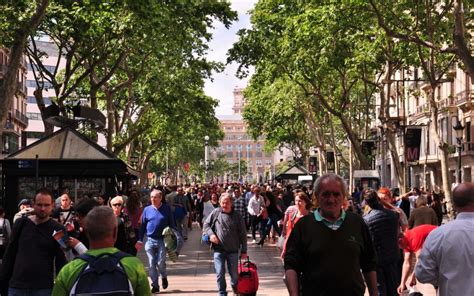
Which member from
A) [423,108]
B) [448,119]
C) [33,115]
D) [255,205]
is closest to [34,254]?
[255,205]

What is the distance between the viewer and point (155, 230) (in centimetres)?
1287

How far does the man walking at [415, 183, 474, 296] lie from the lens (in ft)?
17.6

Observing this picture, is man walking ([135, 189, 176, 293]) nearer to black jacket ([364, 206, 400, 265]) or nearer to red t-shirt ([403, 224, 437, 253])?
black jacket ([364, 206, 400, 265])

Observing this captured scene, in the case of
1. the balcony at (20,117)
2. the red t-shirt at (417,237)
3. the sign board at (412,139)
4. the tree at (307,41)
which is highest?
the balcony at (20,117)

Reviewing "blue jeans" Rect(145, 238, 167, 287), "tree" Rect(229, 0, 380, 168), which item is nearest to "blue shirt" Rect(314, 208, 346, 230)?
"blue jeans" Rect(145, 238, 167, 287)

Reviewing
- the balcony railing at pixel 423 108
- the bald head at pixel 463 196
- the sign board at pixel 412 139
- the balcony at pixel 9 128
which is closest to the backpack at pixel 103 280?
the bald head at pixel 463 196

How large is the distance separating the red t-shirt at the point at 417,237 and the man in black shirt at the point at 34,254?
4586mm

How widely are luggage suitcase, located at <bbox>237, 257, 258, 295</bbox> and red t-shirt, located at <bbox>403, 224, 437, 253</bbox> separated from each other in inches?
73.6

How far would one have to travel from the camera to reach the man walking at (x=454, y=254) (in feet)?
17.6

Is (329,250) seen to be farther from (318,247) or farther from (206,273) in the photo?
(206,273)

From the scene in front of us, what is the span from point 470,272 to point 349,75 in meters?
30.4

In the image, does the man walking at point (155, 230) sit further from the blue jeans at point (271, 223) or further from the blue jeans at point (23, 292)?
the blue jeans at point (271, 223)

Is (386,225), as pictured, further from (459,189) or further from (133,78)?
(133,78)

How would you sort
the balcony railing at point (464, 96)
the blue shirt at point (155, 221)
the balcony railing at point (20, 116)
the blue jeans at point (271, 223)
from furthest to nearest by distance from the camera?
the balcony railing at point (20, 116)
the balcony railing at point (464, 96)
the blue jeans at point (271, 223)
the blue shirt at point (155, 221)
